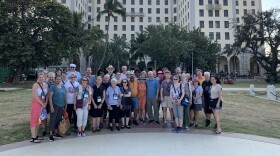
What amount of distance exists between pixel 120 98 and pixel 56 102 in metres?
2.05

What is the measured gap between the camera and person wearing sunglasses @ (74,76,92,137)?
7680mm

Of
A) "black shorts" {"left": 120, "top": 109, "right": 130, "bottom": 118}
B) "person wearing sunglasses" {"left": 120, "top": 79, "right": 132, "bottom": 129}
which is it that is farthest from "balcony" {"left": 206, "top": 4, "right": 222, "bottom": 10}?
"black shorts" {"left": 120, "top": 109, "right": 130, "bottom": 118}

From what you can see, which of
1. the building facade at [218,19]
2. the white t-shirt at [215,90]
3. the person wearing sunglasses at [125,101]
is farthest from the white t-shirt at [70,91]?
the building facade at [218,19]

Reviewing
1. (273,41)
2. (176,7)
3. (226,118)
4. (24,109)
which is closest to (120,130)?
→ (226,118)

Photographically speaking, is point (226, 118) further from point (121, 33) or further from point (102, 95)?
point (121, 33)

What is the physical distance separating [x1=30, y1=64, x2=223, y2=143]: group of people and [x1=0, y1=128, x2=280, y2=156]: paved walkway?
1.66 feet

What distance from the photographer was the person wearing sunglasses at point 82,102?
25.2ft

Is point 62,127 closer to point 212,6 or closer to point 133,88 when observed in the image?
point 133,88

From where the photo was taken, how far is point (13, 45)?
28156mm

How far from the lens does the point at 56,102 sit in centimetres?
741

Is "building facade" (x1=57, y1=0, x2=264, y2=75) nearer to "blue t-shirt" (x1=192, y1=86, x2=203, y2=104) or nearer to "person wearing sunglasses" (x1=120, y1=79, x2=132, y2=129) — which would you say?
"blue t-shirt" (x1=192, y1=86, x2=203, y2=104)

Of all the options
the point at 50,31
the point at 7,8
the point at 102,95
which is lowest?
the point at 102,95

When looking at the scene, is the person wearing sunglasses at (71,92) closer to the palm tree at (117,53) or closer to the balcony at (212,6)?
the palm tree at (117,53)

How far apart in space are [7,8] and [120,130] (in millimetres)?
27468
